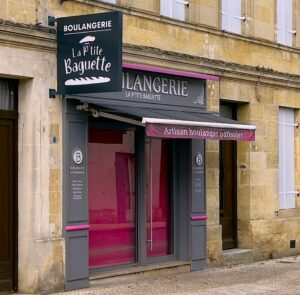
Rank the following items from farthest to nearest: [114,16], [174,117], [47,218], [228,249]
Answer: [228,249] → [174,117] → [47,218] → [114,16]

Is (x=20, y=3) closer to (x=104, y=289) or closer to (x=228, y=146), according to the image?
(x=104, y=289)

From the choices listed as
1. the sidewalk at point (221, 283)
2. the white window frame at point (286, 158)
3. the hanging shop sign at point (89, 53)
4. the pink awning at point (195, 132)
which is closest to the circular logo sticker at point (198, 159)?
the pink awning at point (195, 132)

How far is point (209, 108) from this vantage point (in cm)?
1379

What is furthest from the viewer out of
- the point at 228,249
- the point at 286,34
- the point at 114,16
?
the point at 286,34

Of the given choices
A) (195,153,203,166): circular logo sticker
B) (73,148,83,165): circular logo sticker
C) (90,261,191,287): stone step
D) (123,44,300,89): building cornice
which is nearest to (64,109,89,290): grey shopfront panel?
(73,148,83,165): circular logo sticker

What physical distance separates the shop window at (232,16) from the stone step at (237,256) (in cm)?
413

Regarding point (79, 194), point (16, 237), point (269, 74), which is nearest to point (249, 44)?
point (269, 74)

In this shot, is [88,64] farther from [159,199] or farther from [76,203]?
[159,199]

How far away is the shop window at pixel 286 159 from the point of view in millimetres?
15906

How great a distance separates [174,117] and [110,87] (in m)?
1.90

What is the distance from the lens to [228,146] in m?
14.9

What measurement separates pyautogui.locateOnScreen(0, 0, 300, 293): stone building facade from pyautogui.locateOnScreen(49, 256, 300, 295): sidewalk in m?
0.58

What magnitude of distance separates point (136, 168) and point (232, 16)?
3949 millimetres

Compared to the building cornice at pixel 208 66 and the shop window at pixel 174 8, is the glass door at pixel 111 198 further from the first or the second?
the shop window at pixel 174 8
